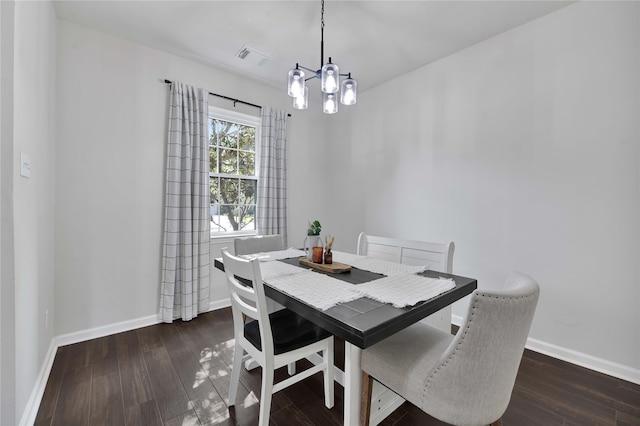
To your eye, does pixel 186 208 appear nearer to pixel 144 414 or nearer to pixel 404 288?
pixel 144 414

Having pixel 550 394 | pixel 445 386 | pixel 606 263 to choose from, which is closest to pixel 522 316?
pixel 445 386

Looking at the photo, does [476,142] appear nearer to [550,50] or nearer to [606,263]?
[550,50]

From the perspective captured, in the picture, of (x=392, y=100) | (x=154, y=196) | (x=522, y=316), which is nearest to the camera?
(x=522, y=316)

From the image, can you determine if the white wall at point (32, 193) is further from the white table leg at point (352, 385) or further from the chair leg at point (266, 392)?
the white table leg at point (352, 385)

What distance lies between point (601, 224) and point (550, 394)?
1253 millimetres

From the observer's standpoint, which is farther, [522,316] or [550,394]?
[550,394]

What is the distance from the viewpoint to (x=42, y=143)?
186 centimetres

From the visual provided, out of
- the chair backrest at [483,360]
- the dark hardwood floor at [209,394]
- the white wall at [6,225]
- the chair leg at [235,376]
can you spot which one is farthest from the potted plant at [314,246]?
the white wall at [6,225]

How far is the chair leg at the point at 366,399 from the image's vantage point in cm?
128

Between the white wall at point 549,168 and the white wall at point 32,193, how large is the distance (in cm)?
308

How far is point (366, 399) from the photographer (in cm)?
128

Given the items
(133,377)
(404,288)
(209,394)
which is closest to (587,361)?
(404,288)

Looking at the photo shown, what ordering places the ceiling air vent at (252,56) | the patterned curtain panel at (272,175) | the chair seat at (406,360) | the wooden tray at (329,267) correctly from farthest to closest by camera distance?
the patterned curtain panel at (272,175), the ceiling air vent at (252,56), the wooden tray at (329,267), the chair seat at (406,360)

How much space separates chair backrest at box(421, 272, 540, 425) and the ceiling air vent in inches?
Result: 113
